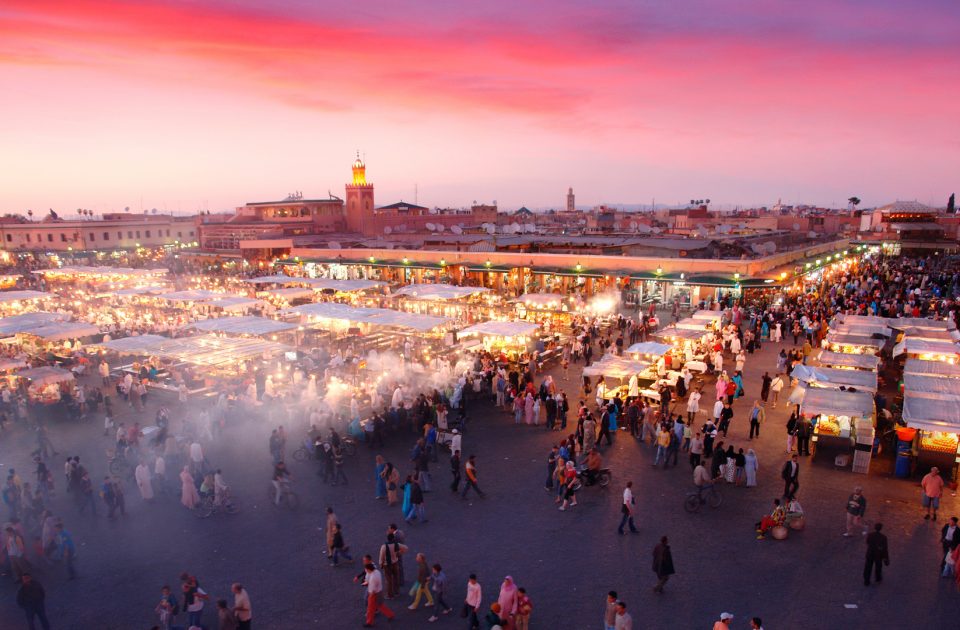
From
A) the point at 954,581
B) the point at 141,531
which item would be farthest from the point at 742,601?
the point at 141,531

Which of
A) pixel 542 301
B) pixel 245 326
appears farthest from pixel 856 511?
pixel 245 326

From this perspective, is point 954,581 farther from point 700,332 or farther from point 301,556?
point 700,332

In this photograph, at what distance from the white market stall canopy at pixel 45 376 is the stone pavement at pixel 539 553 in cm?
580

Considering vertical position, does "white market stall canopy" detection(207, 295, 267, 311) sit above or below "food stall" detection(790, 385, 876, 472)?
above

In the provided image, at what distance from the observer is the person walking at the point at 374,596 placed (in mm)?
8094

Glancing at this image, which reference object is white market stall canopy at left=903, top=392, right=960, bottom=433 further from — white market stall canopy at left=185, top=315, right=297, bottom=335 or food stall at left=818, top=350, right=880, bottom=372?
white market stall canopy at left=185, top=315, right=297, bottom=335

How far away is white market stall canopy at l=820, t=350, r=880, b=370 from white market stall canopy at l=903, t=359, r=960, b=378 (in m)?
0.81

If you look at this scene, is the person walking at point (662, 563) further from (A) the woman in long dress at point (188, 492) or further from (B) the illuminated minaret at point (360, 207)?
(B) the illuminated minaret at point (360, 207)

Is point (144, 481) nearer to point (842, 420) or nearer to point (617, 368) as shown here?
point (617, 368)

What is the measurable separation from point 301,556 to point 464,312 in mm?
19012

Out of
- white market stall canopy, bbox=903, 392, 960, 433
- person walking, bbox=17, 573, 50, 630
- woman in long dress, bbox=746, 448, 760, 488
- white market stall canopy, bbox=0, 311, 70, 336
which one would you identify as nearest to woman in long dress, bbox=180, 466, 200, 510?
person walking, bbox=17, 573, 50, 630

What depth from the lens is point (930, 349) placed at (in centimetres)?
1755

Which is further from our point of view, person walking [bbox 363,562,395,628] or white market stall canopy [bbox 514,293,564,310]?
white market stall canopy [bbox 514,293,564,310]

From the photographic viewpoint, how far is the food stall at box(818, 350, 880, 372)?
669 inches
